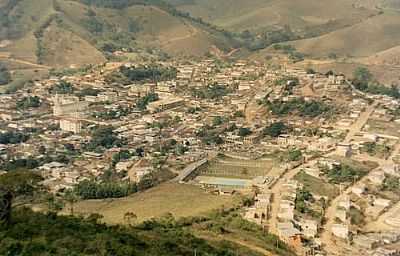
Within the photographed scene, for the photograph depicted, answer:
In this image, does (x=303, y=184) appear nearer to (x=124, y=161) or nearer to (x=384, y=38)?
(x=124, y=161)

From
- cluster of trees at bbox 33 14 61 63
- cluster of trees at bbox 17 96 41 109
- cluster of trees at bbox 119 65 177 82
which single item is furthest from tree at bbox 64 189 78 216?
cluster of trees at bbox 33 14 61 63

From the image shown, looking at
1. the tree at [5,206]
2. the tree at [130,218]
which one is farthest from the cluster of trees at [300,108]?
the tree at [5,206]

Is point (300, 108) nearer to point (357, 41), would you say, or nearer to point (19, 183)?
point (19, 183)

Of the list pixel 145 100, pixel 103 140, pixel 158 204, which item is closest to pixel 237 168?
pixel 158 204

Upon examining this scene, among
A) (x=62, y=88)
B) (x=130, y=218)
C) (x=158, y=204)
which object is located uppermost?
(x=62, y=88)

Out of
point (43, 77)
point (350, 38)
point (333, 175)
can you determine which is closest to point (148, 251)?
point (333, 175)

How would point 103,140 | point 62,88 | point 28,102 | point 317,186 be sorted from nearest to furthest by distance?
point 317,186
point 103,140
point 28,102
point 62,88

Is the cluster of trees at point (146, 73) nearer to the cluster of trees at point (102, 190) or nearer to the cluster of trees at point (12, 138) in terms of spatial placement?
the cluster of trees at point (12, 138)
